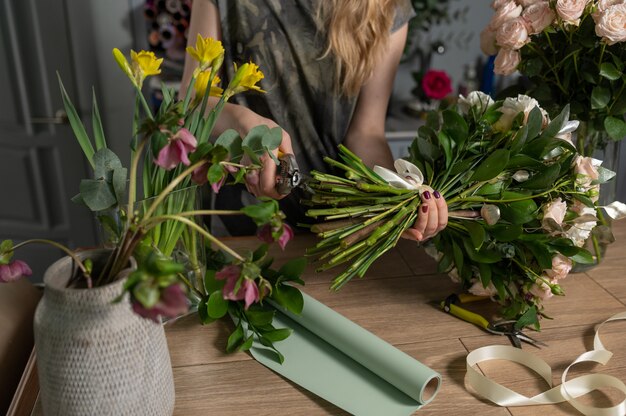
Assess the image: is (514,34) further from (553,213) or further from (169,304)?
(169,304)

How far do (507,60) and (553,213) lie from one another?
27 centimetres

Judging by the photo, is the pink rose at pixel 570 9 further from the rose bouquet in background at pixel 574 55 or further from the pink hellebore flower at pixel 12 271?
the pink hellebore flower at pixel 12 271

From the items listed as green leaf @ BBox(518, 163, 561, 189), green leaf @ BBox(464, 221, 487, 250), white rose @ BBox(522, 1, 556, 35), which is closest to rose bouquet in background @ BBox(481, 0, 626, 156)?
white rose @ BBox(522, 1, 556, 35)

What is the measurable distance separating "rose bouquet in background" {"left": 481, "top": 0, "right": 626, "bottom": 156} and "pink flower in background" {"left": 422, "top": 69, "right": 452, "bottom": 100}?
140 cm

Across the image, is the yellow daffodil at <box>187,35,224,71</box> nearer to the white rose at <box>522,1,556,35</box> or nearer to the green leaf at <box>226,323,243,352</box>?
the green leaf at <box>226,323,243,352</box>

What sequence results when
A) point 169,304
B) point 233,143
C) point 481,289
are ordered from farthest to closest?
point 481,289, point 233,143, point 169,304

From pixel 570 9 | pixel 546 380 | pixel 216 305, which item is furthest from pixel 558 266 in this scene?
pixel 216 305

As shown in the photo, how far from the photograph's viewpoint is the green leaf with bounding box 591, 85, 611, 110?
33.3 inches

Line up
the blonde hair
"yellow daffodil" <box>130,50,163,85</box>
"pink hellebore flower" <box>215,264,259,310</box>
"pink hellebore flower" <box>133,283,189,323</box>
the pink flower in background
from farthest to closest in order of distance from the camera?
the pink flower in background → the blonde hair → "yellow daffodil" <box>130,50,163,85</box> → "pink hellebore flower" <box>215,264,259,310</box> → "pink hellebore flower" <box>133,283,189,323</box>

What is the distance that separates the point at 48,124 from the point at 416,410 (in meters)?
2.02

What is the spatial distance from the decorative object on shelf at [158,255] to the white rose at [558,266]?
Result: 36 cm

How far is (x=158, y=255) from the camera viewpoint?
53 cm

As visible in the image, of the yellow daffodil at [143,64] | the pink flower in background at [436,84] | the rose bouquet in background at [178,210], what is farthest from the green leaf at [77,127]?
the pink flower in background at [436,84]

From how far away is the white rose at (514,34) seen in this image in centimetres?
85
